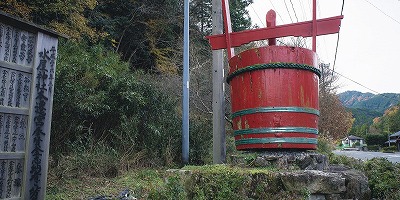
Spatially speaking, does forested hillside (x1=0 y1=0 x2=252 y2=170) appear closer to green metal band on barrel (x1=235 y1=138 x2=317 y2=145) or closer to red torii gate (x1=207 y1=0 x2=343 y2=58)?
red torii gate (x1=207 y1=0 x2=343 y2=58)

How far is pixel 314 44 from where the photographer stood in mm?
3270

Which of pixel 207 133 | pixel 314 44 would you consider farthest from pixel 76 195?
pixel 207 133

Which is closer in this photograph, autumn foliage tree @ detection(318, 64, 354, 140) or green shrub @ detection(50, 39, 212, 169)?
green shrub @ detection(50, 39, 212, 169)

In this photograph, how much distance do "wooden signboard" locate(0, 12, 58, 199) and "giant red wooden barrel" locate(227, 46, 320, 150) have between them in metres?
2.12

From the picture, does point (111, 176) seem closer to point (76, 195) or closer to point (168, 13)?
point (76, 195)

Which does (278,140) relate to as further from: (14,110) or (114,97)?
(114,97)

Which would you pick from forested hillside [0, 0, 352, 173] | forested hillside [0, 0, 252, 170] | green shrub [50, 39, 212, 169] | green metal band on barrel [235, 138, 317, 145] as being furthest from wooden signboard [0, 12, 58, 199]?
green shrub [50, 39, 212, 169]

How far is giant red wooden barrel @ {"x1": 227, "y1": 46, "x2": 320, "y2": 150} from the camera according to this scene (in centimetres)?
298

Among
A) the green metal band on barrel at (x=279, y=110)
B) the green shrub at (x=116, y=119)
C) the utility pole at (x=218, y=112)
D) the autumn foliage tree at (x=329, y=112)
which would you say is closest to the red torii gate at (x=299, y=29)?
the green metal band on barrel at (x=279, y=110)

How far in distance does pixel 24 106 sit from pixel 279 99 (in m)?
2.56

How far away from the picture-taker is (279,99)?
3.00m

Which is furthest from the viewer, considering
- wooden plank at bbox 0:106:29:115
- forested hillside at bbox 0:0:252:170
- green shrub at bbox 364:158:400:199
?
forested hillside at bbox 0:0:252:170

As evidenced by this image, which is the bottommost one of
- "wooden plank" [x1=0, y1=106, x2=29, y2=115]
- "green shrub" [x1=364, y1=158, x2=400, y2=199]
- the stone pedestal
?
"green shrub" [x1=364, y1=158, x2=400, y2=199]

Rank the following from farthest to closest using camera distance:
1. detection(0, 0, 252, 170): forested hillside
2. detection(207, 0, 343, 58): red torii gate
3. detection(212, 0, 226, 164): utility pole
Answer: detection(0, 0, 252, 170): forested hillside, detection(212, 0, 226, 164): utility pole, detection(207, 0, 343, 58): red torii gate
